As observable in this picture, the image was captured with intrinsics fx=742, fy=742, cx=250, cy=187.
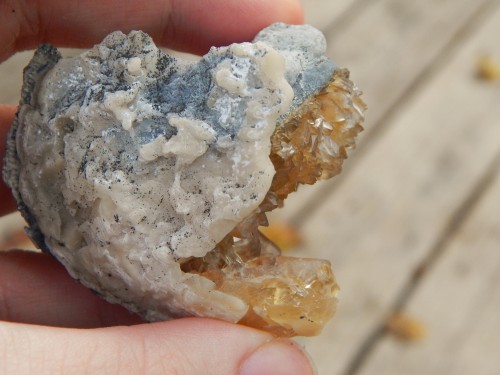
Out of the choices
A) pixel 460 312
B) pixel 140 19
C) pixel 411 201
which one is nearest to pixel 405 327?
pixel 460 312

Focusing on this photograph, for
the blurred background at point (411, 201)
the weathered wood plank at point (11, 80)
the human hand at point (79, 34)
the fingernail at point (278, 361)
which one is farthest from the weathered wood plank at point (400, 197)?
the weathered wood plank at point (11, 80)

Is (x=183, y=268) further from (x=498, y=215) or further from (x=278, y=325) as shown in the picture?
(x=498, y=215)

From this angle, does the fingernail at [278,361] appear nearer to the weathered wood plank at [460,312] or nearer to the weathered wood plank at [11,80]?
the weathered wood plank at [460,312]

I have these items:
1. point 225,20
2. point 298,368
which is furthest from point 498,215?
point 298,368

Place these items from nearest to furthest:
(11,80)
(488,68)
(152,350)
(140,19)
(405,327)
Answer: (152,350) < (140,19) < (405,327) < (11,80) < (488,68)

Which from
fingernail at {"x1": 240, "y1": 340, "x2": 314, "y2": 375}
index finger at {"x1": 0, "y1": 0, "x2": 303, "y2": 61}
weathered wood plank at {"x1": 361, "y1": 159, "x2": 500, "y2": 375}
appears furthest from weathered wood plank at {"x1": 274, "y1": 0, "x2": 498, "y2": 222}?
fingernail at {"x1": 240, "y1": 340, "x2": 314, "y2": 375}

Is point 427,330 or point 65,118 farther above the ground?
point 65,118

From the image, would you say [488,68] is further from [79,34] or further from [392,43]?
[79,34]
